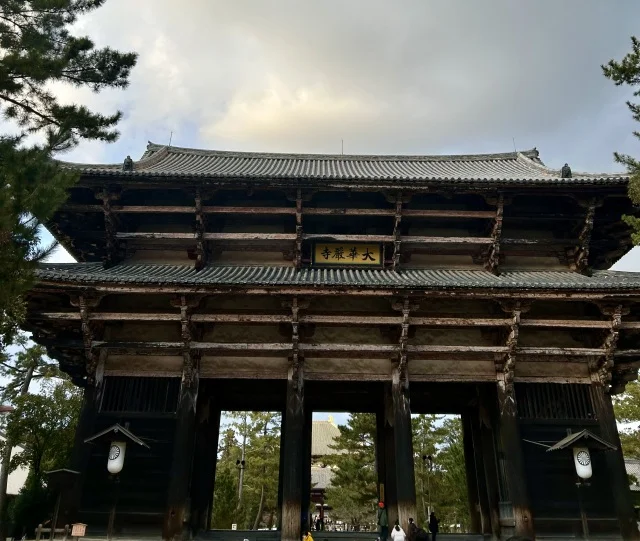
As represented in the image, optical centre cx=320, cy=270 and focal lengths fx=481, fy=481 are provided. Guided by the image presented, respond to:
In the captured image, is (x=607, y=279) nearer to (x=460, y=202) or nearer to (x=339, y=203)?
(x=460, y=202)

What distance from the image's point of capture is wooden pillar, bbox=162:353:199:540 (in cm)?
1124

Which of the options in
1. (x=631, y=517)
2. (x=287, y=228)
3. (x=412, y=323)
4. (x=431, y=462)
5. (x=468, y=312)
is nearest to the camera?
(x=631, y=517)

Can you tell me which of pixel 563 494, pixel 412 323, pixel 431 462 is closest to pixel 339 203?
pixel 412 323

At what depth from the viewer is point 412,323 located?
12.6m

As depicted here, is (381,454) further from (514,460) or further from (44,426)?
(44,426)

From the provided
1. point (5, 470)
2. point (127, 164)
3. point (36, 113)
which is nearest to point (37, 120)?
point (36, 113)

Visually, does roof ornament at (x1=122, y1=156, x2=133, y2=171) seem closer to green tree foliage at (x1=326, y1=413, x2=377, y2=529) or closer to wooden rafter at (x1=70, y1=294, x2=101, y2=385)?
wooden rafter at (x1=70, y1=294, x2=101, y2=385)

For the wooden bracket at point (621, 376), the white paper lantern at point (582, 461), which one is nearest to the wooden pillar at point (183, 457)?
the white paper lantern at point (582, 461)

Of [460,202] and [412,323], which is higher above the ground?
[460,202]

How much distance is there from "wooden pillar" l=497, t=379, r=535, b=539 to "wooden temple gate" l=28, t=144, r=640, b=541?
50 millimetres

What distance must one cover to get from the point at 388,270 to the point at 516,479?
Result: 20.9 ft

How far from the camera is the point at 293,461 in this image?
12.0m

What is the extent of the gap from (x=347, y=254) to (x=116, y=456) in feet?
26.9

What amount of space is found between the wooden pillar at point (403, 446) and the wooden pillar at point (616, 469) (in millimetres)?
4957
